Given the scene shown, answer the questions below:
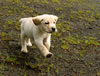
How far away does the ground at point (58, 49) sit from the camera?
4.86 meters

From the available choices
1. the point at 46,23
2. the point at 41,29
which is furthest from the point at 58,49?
the point at 46,23

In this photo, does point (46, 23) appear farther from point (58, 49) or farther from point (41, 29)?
point (58, 49)

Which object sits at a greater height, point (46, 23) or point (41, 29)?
point (46, 23)

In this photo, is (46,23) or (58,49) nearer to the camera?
(46,23)

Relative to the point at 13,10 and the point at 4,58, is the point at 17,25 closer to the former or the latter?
the point at 13,10

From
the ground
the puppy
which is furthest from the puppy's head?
the ground

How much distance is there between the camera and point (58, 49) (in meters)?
6.24

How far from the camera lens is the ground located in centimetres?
486

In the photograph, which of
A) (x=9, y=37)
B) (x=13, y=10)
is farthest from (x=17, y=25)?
(x=13, y=10)

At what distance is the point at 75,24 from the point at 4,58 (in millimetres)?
5272

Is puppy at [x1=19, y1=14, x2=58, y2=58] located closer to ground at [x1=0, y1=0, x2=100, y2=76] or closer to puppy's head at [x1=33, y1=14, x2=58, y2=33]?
puppy's head at [x1=33, y1=14, x2=58, y2=33]

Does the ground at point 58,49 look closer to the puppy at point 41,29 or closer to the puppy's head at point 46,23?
the puppy at point 41,29

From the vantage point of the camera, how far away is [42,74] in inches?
183

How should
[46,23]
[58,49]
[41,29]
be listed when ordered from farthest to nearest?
[58,49]
[41,29]
[46,23]
